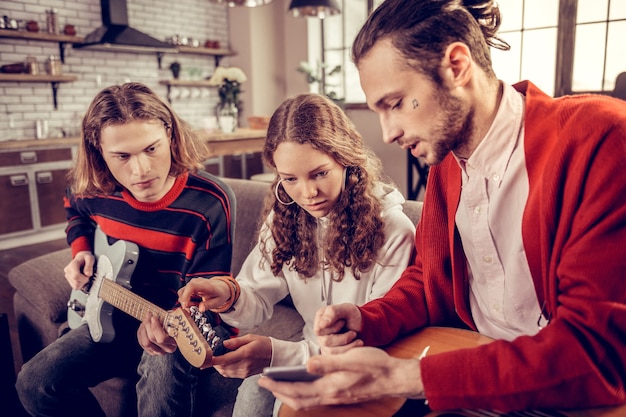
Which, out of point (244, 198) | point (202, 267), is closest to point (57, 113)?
point (244, 198)

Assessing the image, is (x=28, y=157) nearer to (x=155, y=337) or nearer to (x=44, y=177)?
(x=44, y=177)

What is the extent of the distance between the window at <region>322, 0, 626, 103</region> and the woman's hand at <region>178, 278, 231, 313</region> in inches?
147

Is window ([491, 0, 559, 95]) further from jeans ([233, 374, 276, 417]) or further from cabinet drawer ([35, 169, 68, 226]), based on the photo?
jeans ([233, 374, 276, 417])

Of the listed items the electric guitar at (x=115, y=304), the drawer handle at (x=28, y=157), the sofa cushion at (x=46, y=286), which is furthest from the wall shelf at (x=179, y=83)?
the electric guitar at (x=115, y=304)

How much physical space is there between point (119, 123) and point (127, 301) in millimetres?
489

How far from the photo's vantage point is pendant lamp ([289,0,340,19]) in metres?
4.46

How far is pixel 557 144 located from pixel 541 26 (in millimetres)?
4722

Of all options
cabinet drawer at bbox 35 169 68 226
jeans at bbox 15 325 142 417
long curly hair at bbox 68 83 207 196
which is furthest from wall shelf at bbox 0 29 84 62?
jeans at bbox 15 325 142 417

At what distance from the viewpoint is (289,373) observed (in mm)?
749

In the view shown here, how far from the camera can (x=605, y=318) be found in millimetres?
741

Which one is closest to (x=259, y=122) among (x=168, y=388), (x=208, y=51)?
(x=208, y=51)

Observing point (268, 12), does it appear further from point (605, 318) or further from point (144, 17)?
point (605, 318)

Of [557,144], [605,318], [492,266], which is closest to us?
[605,318]

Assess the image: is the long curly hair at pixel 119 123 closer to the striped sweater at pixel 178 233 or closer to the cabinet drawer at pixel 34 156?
the striped sweater at pixel 178 233
